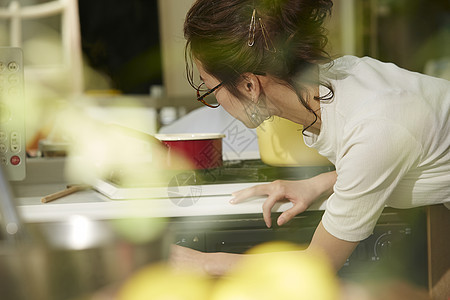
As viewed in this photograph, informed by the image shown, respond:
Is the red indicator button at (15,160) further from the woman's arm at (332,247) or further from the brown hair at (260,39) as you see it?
the woman's arm at (332,247)

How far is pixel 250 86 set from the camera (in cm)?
89

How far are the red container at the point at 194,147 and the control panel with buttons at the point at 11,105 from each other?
26 centimetres

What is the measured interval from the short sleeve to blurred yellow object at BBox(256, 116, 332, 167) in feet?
0.65

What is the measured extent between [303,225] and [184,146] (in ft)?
0.89

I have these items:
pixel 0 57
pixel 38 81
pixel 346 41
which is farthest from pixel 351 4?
Answer: pixel 0 57

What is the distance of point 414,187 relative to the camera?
0.85 metres

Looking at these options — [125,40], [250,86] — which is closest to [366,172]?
[250,86]

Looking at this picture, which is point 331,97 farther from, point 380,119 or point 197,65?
point 197,65

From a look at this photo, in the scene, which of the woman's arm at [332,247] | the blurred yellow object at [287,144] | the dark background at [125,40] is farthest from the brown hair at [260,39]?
the dark background at [125,40]

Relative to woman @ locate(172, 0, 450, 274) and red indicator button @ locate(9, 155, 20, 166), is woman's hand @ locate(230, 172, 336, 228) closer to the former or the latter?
woman @ locate(172, 0, 450, 274)

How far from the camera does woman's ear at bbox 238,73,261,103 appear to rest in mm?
876

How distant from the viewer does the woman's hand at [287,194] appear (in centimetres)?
84

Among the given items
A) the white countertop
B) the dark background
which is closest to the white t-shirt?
the white countertop

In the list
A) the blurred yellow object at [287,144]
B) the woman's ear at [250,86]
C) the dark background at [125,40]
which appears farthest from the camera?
the dark background at [125,40]
